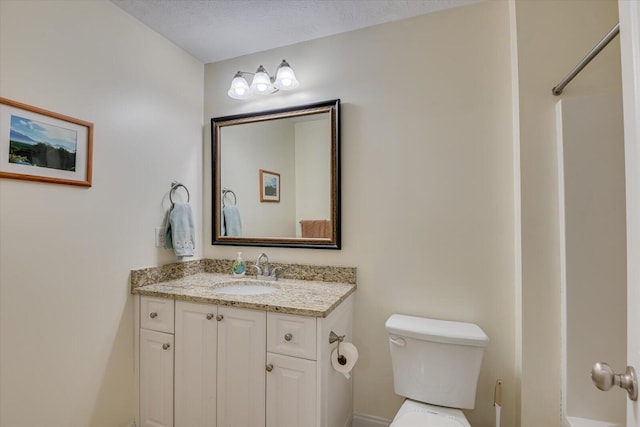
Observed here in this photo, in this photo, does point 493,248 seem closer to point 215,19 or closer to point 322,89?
point 322,89

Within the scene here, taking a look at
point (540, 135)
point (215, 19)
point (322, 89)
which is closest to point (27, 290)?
point (215, 19)

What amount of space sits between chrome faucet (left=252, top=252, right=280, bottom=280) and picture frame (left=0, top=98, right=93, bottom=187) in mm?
1007

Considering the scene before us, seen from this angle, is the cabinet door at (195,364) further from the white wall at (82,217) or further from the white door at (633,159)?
the white door at (633,159)

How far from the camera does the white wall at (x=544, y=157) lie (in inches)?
51.9

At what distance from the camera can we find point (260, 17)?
1.69 meters

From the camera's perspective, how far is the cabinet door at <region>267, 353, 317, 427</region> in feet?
4.20

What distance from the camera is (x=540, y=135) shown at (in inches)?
54.2

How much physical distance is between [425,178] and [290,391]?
4.17 ft

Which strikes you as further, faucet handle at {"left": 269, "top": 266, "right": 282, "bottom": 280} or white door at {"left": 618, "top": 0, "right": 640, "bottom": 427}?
faucet handle at {"left": 269, "top": 266, "right": 282, "bottom": 280}

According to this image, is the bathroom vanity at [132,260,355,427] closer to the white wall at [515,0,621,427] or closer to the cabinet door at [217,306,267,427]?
the cabinet door at [217,306,267,427]

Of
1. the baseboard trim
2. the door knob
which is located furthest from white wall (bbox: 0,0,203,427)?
the door knob

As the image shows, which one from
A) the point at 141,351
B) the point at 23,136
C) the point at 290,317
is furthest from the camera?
the point at 141,351

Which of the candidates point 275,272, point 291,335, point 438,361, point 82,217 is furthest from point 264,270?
point 438,361

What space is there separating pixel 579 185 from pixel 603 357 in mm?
730
